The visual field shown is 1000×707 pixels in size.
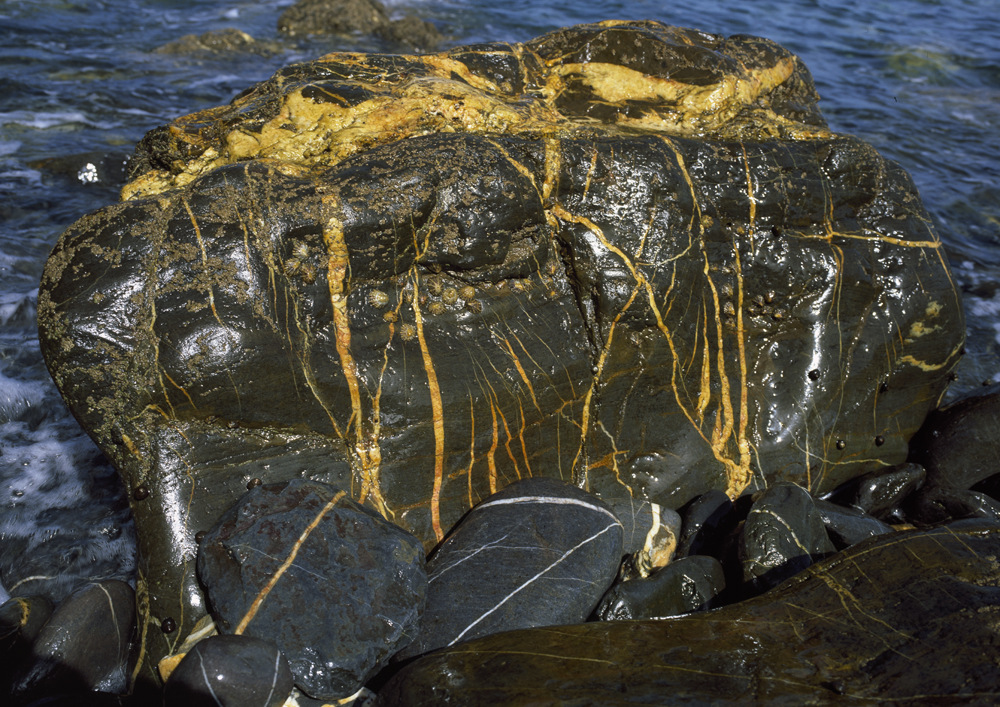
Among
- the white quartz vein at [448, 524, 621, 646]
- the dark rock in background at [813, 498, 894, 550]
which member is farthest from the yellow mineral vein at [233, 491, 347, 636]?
the dark rock in background at [813, 498, 894, 550]

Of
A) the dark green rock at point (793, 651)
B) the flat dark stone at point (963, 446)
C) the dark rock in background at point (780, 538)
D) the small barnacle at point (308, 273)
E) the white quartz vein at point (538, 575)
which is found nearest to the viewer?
the dark green rock at point (793, 651)

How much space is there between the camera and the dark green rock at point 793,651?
236 centimetres

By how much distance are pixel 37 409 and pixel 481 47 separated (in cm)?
370

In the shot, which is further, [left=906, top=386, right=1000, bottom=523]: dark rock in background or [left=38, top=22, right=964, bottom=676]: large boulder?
[left=906, top=386, right=1000, bottom=523]: dark rock in background

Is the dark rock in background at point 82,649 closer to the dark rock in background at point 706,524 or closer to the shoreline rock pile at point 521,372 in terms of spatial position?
the shoreline rock pile at point 521,372

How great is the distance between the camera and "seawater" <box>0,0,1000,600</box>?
429cm

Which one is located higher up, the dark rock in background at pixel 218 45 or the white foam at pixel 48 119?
the dark rock in background at pixel 218 45

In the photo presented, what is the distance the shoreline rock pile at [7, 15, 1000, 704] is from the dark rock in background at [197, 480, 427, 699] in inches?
0.5

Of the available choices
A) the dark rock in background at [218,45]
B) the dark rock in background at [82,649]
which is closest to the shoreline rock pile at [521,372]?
the dark rock in background at [82,649]

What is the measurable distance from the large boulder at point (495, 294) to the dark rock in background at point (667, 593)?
2.13ft

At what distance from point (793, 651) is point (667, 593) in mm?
704

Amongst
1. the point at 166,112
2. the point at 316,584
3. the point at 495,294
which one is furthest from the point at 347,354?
the point at 166,112

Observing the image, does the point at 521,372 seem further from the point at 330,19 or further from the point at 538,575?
the point at 330,19

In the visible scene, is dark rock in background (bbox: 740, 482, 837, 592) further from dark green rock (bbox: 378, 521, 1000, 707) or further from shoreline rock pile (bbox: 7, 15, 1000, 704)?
dark green rock (bbox: 378, 521, 1000, 707)
